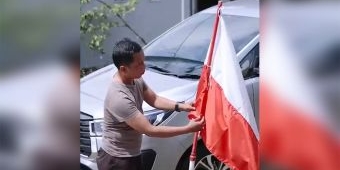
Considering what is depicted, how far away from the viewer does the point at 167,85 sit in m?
4.70

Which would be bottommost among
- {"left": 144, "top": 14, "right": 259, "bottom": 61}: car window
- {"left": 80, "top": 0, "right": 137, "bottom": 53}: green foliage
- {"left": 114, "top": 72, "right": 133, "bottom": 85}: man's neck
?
{"left": 114, "top": 72, "right": 133, "bottom": 85}: man's neck

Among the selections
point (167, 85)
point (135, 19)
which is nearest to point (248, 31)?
point (167, 85)

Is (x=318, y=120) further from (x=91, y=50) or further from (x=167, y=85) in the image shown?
(x=91, y=50)

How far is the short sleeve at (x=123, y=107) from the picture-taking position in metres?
3.40

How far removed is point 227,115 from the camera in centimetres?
322

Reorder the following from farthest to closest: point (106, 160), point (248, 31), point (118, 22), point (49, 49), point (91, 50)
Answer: point (118, 22) < point (91, 50) < point (248, 31) < point (106, 160) < point (49, 49)

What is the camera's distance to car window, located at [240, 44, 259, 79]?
481cm

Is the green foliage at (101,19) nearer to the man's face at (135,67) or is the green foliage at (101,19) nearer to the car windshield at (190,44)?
the car windshield at (190,44)

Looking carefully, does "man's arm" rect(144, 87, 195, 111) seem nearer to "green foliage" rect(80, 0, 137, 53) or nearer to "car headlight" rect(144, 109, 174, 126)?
"car headlight" rect(144, 109, 174, 126)

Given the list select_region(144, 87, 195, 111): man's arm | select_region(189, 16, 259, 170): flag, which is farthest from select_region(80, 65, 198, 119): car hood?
select_region(189, 16, 259, 170): flag

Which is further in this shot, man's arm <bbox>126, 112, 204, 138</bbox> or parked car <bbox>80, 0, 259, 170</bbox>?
parked car <bbox>80, 0, 259, 170</bbox>

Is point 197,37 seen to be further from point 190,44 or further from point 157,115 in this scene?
point 157,115

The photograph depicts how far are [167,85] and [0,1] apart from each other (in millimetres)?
2594

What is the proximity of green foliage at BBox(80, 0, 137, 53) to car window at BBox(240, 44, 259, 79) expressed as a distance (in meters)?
4.13
